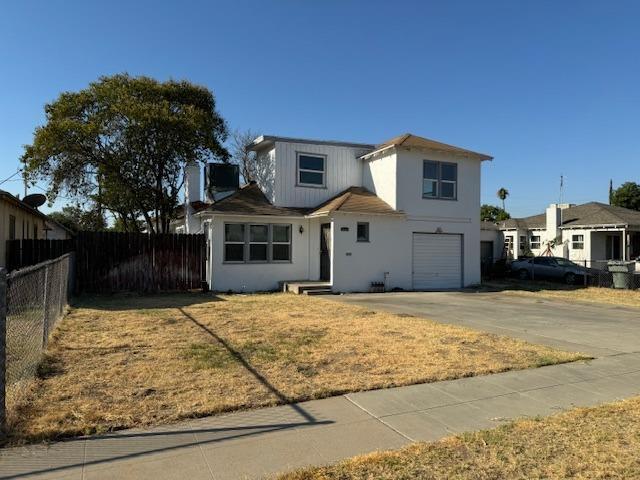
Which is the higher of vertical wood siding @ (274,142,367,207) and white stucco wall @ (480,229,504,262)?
vertical wood siding @ (274,142,367,207)

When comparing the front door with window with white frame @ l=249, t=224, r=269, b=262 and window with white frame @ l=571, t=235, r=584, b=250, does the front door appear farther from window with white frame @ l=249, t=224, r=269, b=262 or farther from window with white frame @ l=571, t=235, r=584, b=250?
window with white frame @ l=571, t=235, r=584, b=250

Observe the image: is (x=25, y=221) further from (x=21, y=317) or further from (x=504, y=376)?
(x=504, y=376)

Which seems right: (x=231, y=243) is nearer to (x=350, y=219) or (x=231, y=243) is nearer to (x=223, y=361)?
(x=350, y=219)

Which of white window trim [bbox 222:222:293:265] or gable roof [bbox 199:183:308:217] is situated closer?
gable roof [bbox 199:183:308:217]

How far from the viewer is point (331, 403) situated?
17.4 feet

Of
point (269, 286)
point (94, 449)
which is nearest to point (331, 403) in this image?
point (94, 449)

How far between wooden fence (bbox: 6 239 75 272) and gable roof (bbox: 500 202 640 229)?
28.9 m

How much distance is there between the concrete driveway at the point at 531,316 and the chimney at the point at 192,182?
9682 millimetres

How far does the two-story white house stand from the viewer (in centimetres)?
1820

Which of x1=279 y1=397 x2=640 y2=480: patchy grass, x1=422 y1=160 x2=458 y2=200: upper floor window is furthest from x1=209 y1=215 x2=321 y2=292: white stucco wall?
x1=279 y1=397 x2=640 y2=480: patchy grass

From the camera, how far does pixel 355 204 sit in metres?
18.7

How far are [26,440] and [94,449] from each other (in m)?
0.64

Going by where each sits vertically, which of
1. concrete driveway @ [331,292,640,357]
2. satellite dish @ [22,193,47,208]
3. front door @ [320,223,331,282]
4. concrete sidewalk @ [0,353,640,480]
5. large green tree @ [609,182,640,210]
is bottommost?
concrete sidewalk @ [0,353,640,480]

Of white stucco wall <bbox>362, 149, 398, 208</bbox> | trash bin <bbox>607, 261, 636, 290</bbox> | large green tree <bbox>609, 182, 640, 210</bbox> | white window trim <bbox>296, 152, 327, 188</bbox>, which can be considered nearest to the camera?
white stucco wall <bbox>362, 149, 398, 208</bbox>
